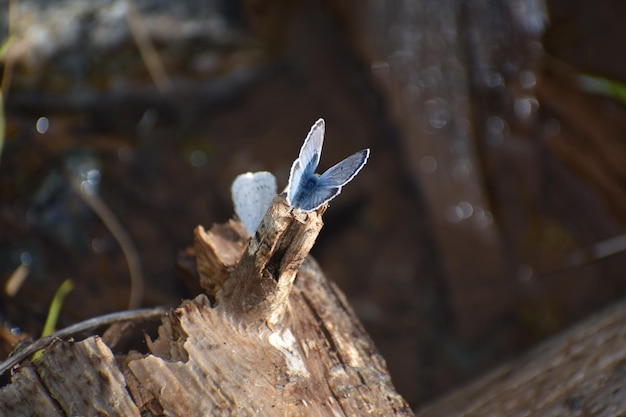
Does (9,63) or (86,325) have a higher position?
(9,63)

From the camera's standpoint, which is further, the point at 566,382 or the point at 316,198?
the point at 566,382

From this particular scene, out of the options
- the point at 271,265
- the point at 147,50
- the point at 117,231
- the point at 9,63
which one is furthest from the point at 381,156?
the point at 271,265

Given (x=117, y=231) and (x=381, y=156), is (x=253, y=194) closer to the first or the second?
(x=117, y=231)

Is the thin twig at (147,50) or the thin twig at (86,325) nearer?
the thin twig at (86,325)

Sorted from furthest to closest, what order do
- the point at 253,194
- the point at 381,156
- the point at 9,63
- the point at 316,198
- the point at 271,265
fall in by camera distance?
the point at 381,156
the point at 9,63
the point at 253,194
the point at 271,265
the point at 316,198

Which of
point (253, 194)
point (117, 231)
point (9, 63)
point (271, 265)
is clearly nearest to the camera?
point (271, 265)

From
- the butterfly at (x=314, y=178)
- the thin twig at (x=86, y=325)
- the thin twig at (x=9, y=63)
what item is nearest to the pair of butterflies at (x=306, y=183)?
the butterfly at (x=314, y=178)

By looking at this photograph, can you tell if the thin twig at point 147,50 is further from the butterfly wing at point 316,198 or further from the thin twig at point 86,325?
the butterfly wing at point 316,198

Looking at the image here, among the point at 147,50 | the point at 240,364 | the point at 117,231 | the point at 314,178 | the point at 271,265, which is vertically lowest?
the point at 240,364
